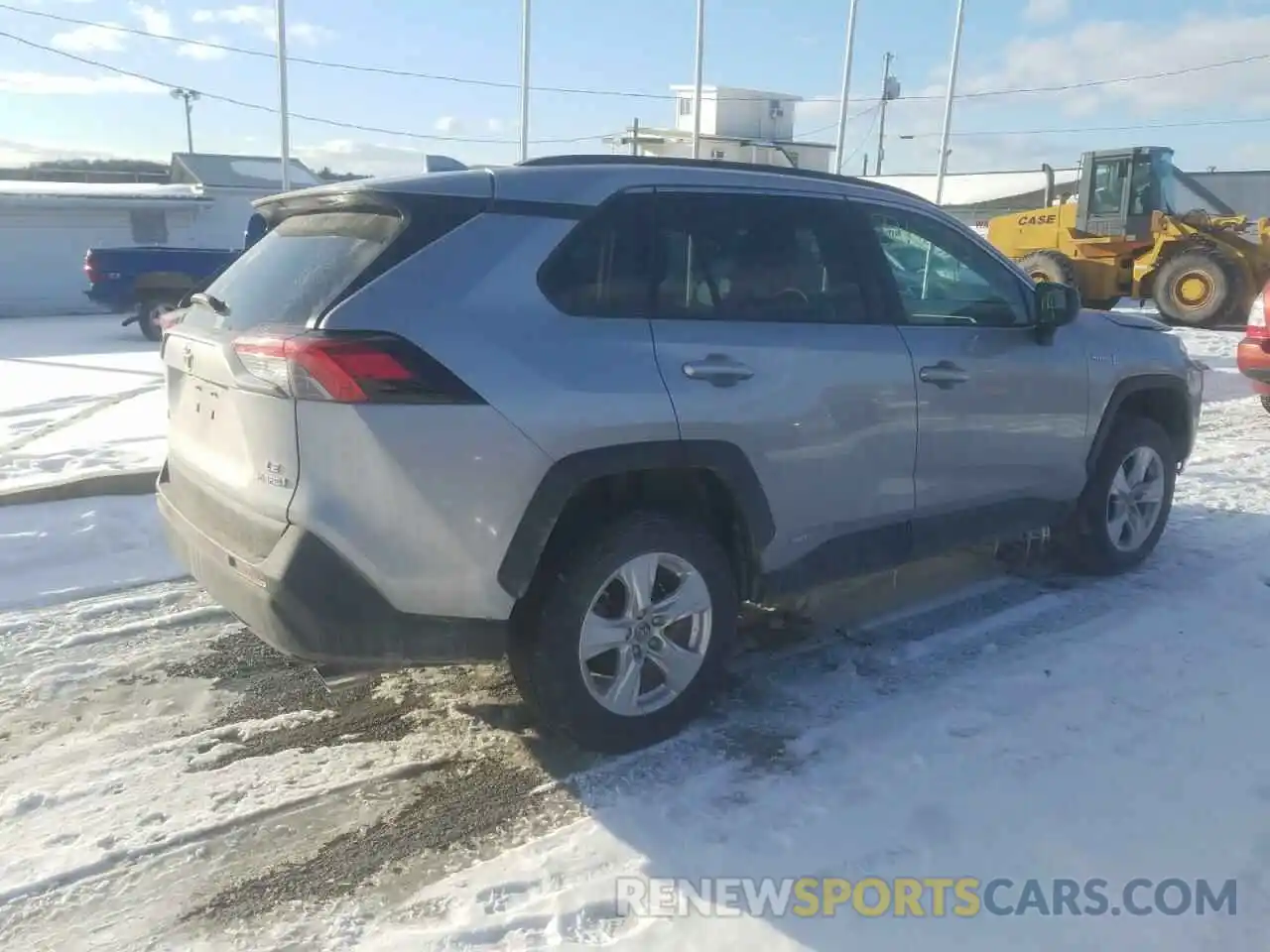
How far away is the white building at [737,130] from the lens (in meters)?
34.3

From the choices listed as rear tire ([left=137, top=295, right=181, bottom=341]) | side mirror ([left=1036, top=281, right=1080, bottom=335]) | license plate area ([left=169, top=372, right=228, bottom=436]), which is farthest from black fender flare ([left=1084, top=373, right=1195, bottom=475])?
rear tire ([left=137, top=295, right=181, bottom=341])

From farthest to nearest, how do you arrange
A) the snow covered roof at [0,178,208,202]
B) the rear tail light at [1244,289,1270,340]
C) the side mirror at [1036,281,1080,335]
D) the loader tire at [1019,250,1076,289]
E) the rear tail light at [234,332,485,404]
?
the snow covered roof at [0,178,208,202] → the loader tire at [1019,250,1076,289] → the rear tail light at [1244,289,1270,340] → the side mirror at [1036,281,1080,335] → the rear tail light at [234,332,485,404]

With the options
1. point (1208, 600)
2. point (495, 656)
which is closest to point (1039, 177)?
point (1208, 600)

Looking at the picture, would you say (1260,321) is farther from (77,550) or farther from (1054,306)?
(77,550)

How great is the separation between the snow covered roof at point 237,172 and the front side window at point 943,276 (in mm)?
24462

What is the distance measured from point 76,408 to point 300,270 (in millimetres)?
7436

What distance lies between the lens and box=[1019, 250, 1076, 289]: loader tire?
18297 mm

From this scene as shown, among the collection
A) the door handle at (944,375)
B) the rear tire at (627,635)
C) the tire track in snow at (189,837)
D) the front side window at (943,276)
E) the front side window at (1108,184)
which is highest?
the front side window at (1108,184)

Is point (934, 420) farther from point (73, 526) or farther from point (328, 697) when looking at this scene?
point (73, 526)

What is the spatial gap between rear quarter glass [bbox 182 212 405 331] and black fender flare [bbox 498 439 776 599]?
83cm

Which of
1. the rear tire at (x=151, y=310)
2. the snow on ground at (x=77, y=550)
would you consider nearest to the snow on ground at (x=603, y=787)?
the snow on ground at (x=77, y=550)

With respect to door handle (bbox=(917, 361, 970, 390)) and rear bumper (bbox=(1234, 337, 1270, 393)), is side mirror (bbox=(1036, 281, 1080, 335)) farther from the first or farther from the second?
rear bumper (bbox=(1234, 337, 1270, 393))

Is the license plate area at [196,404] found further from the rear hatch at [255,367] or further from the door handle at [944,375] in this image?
the door handle at [944,375]

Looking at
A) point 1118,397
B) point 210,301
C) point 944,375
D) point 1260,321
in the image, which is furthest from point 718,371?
point 1260,321
